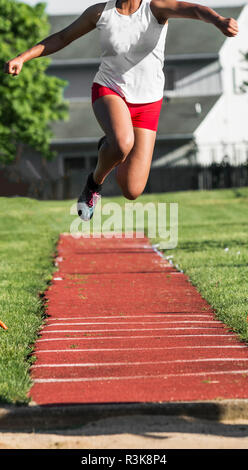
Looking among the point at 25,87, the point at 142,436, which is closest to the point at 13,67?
the point at 142,436

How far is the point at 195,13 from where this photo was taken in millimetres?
6469

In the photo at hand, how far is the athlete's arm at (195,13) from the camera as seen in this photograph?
6.07 meters

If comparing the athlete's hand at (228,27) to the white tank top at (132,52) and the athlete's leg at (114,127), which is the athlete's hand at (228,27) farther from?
the athlete's leg at (114,127)

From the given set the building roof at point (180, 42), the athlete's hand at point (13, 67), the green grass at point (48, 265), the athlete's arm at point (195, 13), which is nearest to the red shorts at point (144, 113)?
the athlete's arm at point (195, 13)

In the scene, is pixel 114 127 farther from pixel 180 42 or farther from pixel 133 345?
pixel 180 42

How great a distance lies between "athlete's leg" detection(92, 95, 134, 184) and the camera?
23.5 ft

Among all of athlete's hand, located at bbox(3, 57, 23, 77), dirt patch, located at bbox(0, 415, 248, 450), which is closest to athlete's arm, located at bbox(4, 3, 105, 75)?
athlete's hand, located at bbox(3, 57, 23, 77)

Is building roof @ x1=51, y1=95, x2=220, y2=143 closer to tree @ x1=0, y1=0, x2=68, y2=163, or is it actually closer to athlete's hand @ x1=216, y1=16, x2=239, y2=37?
tree @ x1=0, y1=0, x2=68, y2=163

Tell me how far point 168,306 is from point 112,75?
285 centimetres

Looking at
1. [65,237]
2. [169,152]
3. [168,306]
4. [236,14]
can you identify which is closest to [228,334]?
[168,306]

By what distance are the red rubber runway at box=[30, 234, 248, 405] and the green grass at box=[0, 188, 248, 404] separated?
0.53 ft

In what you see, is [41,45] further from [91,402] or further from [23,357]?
[91,402]

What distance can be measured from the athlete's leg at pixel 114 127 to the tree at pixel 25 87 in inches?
1173

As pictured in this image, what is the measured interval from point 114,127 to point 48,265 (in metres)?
5.99
